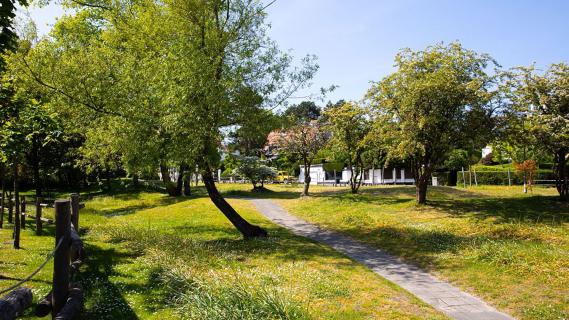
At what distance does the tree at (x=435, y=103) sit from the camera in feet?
62.0

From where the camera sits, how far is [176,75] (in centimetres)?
1297

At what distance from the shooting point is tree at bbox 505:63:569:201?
18.4 m

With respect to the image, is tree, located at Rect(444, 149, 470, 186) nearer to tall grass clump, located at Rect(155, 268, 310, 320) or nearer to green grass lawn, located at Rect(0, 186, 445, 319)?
green grass lawn, located at Rect(0, 186, 445, 319)

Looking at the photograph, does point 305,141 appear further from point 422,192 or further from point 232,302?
point 232,302

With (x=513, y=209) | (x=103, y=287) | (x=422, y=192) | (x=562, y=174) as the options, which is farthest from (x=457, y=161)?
(x=103, y=287)

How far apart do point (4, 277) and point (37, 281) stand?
79 centimetres

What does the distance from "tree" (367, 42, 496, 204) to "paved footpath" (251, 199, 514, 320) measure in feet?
20.5

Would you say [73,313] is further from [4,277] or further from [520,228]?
[520,228]

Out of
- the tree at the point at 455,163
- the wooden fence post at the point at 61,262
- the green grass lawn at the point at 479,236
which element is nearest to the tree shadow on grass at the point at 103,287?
the wooden fence post at the point at 61,262

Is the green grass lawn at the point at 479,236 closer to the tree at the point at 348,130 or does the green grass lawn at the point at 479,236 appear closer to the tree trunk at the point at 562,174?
the tree trunk at the point at 562,174

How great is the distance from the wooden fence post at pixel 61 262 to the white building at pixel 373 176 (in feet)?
112

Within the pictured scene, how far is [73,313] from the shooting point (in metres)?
5.90

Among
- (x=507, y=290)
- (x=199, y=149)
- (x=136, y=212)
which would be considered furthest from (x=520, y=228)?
(x=136, y=212)

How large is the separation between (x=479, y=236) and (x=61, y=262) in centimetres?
1293
